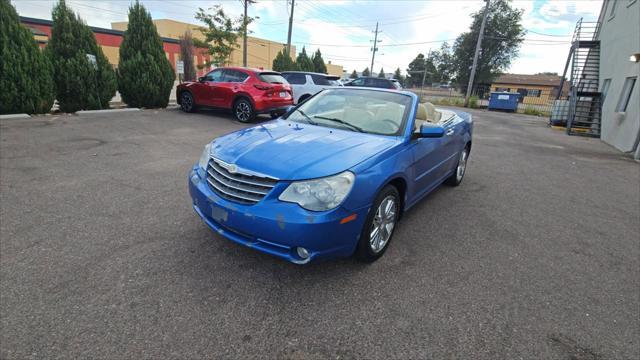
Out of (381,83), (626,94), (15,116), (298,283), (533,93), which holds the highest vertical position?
(533,93)

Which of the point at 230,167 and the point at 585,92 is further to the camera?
the point at 585,92

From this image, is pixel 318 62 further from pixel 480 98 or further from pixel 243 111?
pixel 243 111

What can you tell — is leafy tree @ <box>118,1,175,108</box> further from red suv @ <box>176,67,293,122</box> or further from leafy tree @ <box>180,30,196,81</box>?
leafy tree @ <box>180,30,196,81</box>

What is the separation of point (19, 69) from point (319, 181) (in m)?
10.0

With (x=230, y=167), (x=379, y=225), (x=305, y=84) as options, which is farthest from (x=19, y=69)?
(x=379, y=225)

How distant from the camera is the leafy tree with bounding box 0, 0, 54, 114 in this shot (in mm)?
8062

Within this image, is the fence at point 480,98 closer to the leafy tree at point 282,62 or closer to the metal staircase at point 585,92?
the metal staircase at point 585,92

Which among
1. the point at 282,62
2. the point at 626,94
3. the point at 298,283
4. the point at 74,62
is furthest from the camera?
the point at 282,62

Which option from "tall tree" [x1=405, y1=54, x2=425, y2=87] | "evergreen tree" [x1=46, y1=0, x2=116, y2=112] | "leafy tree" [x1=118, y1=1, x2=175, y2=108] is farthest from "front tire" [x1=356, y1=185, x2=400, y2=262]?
"tall tree" [x1=405, y1=54, x2=425, y2=87]

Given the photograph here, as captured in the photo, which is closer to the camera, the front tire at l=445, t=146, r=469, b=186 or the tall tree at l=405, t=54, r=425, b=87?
the front tire at l=445, t=146, r=469, b=186

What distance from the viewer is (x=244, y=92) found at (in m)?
9.62

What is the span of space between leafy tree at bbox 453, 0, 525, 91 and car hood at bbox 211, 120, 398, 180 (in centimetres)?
5082

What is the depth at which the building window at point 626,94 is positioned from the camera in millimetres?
10627

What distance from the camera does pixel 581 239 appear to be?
3.65 m
